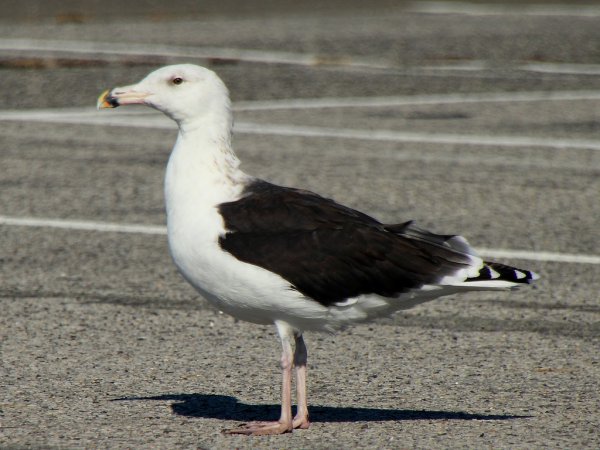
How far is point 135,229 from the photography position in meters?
8.95

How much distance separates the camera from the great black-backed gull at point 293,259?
5.00 meters

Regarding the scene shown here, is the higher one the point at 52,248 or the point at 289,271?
the point at 289,271

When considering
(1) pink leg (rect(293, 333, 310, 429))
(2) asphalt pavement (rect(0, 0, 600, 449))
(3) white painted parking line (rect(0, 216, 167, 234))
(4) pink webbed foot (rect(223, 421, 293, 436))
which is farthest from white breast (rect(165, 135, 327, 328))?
(3) white painted parking line (rect(0, 216, 167, 234))

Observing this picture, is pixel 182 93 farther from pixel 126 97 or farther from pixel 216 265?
pixel 216 265

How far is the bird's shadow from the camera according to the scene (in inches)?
211

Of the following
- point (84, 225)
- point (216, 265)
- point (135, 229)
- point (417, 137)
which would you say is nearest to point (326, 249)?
point (216, 265)

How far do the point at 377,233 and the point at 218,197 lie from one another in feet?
2.35

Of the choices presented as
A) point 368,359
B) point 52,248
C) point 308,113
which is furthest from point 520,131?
point 368,359

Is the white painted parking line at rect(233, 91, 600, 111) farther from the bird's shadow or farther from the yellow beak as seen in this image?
the bird's shadow

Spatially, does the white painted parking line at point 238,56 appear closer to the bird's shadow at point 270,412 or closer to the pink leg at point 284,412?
the bird's shadow at point 270,412

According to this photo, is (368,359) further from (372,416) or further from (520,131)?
(520,131)

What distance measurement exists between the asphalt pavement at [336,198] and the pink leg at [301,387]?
0.25 ft

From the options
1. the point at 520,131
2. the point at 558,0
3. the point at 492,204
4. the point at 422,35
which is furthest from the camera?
the point at 558,0

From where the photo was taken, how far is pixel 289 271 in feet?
16.4
